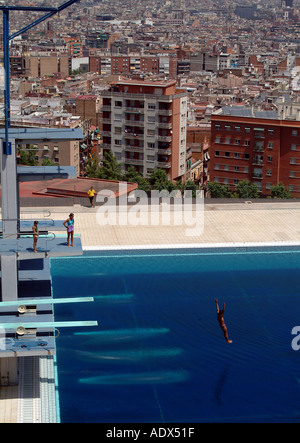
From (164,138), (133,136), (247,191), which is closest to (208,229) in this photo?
(247,191)

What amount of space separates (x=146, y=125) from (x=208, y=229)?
20.9 m

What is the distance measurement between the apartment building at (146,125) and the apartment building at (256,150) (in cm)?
275

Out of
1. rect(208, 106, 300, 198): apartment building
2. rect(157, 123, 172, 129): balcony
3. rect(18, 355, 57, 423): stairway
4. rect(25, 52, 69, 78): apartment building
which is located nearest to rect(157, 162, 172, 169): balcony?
rect(157, 123, 172, 129): balcony

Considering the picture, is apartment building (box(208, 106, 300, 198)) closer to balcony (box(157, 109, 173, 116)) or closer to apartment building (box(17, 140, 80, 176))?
balcony (box(157, 109, 173, 116))

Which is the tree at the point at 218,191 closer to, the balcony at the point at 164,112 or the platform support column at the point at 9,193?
the balcony at the point at 164,112

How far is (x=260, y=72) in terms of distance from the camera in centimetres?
10625

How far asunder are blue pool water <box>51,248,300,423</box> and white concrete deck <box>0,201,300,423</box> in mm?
561

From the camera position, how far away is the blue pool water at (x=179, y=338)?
30.7 feet

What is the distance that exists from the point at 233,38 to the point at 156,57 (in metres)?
76.1

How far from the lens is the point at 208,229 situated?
652 inches

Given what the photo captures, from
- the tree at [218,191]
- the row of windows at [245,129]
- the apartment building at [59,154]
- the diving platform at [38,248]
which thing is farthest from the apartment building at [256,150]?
the diving platform at [38,248]

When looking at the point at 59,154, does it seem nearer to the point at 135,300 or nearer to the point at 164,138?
the point at 164,138
